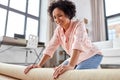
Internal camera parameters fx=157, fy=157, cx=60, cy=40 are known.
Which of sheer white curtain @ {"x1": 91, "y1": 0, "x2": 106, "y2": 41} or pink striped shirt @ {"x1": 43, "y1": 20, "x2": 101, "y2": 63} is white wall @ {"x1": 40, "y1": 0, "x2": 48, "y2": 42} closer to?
sheer white curtain @ {"x1": 91, "y1": 0, "x2": 106, "y2": 41}

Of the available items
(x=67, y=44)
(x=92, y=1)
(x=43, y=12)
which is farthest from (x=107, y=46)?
(x=67, y=44)

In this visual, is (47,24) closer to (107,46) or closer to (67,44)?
(107,46)

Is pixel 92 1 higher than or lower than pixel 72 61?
higher

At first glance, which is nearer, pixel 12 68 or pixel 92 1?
pixel 12 68

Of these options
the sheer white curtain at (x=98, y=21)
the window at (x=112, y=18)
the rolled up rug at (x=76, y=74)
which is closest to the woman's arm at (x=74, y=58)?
the rolled up rug at (x=76, y=74)

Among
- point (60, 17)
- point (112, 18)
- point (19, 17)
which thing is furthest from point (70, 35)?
point (19, 17)

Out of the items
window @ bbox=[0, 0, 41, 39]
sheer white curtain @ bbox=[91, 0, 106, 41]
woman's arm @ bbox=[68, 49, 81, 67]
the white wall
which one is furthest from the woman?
the white wall

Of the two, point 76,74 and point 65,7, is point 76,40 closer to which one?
point 65,7

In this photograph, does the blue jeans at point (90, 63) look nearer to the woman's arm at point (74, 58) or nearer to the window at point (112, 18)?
the woman's arm at point (74, 58)

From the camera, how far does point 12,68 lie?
1123 mm

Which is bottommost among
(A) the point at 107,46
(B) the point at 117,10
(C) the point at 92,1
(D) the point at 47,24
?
(A) the point at 107,46

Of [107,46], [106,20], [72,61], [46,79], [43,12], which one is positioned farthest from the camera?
[43,12]

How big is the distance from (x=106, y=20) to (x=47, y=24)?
1.95m

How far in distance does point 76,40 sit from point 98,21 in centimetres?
389
